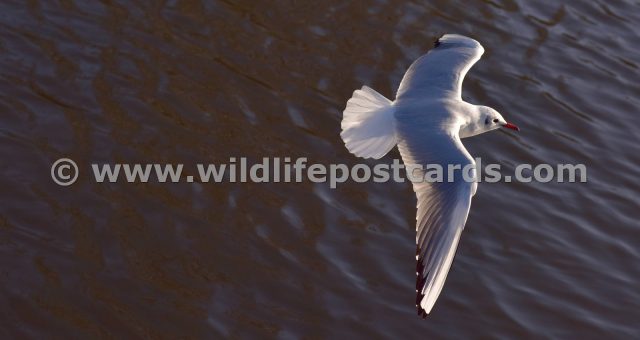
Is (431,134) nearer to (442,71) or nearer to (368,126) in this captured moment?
(368,126)

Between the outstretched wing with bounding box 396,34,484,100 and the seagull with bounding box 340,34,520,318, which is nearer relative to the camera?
the seagull with bounding box 340,34,520,318

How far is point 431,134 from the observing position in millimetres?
5746

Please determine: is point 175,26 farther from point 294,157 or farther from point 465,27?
point 465,27

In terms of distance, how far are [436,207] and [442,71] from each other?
1.37 meters

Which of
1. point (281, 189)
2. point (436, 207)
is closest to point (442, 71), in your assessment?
point (281, 189)

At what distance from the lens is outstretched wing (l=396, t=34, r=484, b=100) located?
251 inches

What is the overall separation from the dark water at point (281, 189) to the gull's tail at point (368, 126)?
576 mm

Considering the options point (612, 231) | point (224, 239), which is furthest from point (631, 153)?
point (224, 239)

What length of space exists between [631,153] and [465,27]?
163 cm

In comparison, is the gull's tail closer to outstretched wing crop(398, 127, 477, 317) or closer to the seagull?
the seagull

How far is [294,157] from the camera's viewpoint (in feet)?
21.8

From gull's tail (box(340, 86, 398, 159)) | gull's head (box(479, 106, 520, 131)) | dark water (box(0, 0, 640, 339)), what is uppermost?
gull's tail (box(340, 86, 398, 159))

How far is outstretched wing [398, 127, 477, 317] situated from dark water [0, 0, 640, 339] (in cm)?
63

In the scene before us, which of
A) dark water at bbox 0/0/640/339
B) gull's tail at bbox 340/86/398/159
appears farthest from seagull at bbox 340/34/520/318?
dark water at bbox 0/0/640/339
